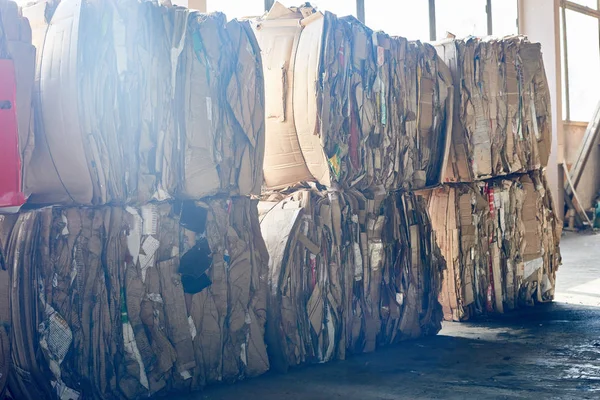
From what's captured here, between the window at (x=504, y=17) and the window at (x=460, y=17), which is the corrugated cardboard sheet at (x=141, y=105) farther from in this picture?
the window at (x=504, y=17)

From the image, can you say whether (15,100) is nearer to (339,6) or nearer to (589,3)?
(339,6)

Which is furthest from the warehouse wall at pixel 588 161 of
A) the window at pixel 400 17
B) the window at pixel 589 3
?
the window at pixel 400 17

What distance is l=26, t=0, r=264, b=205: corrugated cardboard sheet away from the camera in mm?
3369

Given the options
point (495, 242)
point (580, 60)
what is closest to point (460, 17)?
point (580, 60)

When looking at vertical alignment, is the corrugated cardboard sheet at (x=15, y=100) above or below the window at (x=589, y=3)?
below

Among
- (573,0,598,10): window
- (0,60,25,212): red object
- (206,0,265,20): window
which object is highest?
(573,0,598,10): window

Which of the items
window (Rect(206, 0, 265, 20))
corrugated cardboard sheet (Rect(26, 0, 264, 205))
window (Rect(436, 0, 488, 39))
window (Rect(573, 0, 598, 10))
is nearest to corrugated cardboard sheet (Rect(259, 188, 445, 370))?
corrugated cardboard sheet (Rect(26, 0, 264, 205))

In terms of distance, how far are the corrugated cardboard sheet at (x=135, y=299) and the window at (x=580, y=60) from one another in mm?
10418

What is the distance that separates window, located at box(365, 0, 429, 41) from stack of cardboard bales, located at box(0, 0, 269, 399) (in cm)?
528

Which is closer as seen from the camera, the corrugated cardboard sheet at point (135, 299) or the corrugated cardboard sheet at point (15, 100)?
the corrugated cardboard sheet at point (15, 100)

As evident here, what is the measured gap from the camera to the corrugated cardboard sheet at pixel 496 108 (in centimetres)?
540

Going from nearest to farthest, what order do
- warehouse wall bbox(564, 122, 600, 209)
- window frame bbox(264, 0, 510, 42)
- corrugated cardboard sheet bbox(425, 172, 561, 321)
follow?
1. corrugated cardboard sheet bbox(425, 172, 561, 321)
2. window frame bbox(264, 0, 510, 42)
3. warehouse wall bbox(564, 122, 600, 209)

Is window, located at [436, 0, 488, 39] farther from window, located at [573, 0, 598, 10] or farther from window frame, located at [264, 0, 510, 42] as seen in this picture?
window, located at [573, 0, 598, 10]

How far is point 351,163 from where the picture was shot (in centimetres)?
445
